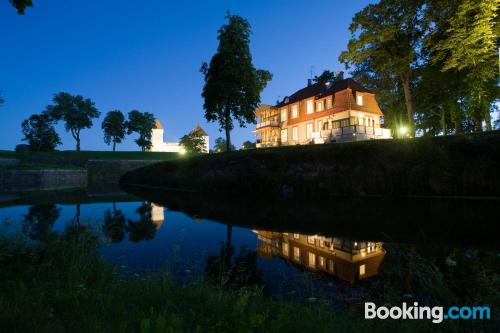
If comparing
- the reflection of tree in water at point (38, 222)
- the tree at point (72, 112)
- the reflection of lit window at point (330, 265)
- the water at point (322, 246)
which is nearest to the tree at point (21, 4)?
the water at point (322, 246)

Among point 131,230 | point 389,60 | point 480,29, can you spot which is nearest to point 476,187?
point 480,29

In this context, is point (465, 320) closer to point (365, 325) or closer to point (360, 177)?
point (365, 325)

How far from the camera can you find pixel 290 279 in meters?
6.55

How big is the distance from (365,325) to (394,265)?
357 cm

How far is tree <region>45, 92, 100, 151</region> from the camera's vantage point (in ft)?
209

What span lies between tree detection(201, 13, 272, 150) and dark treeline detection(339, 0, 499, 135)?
11550mm

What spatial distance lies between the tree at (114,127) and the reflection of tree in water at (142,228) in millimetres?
64439

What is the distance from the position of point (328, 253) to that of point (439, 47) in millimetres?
24168

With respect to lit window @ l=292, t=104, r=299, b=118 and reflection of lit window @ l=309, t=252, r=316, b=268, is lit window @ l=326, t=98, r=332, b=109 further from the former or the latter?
reflection of lit window @ l=309, t=252, r=316, b=268

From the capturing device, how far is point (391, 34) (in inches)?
997

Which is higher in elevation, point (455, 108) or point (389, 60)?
point (389, 60)

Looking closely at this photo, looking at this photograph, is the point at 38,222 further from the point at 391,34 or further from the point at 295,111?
the point at 295,111

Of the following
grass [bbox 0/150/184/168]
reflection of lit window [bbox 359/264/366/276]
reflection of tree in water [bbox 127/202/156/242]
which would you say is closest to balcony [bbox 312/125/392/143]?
reflection of tree in water [bbox 127/202/156/242]

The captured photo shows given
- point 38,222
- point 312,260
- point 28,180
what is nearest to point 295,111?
point 28,180
